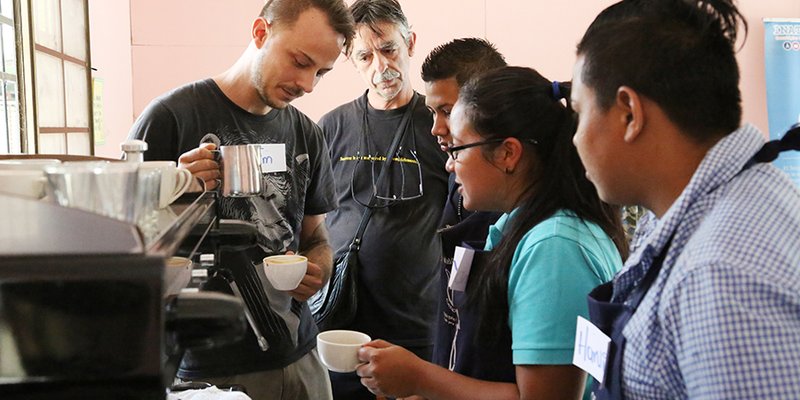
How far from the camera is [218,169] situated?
138 centimetres

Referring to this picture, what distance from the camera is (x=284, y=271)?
142cm

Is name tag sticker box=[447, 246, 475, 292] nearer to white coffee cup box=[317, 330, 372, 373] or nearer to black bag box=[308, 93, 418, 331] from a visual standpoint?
white coffee cup box=[317, 330, 372, 373]

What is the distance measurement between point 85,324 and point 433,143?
1.98 m

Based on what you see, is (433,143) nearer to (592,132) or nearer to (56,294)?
(592,132)

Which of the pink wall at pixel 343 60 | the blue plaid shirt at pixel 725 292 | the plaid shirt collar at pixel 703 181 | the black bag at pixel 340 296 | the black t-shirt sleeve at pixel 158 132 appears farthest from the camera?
the pink wall at pixel 343 60

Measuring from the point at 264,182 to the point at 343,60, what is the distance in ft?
6.78

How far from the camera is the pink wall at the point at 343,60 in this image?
11.7 feet

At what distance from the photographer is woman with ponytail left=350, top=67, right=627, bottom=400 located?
1.10 metres

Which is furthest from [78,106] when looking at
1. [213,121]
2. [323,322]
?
[323,322]

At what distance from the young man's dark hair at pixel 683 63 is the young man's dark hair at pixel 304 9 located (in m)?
1.07

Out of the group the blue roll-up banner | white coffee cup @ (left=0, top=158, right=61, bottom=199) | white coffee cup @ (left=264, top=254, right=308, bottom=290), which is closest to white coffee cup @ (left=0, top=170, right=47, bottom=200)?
white coffee cup @ (left=0, top=158, right=61, bottom=199)

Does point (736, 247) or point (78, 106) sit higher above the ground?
point (78, 106)

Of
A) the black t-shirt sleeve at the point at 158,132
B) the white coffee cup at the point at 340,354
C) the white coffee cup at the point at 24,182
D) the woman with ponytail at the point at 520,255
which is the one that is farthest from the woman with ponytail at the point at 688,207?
the black t-shirt sleeve at the point at 158,132

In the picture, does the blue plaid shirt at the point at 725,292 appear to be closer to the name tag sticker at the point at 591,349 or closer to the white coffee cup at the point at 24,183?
Answer: the name tag sticker at the point at 591,349
